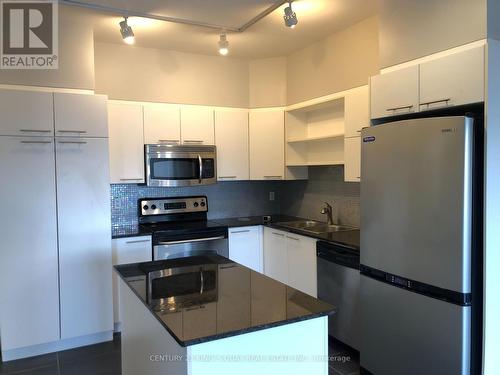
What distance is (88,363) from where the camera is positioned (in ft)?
10.0

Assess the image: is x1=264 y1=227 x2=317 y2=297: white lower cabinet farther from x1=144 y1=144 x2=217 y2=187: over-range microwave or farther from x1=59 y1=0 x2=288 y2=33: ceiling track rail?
x1=59 y1=0 x2=288 y2=33: ceiling track rail

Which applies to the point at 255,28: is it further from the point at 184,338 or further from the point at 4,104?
the point at 184,338

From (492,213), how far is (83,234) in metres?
2.95

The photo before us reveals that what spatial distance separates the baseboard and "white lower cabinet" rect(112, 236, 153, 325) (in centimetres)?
19

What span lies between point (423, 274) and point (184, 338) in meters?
1.50

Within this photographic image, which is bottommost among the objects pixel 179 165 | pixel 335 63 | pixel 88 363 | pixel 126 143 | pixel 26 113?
pixel 88 363

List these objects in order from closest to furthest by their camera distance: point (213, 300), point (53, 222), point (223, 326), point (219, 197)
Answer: point (223, 326) < point (213, 300) < point (53, 222) < point (219, 197)

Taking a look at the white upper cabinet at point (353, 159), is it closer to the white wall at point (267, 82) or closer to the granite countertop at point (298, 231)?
the granite countertop at point (298, 231)

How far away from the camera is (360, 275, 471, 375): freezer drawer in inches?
81.9

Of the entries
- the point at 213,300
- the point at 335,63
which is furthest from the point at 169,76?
the point at 213,300

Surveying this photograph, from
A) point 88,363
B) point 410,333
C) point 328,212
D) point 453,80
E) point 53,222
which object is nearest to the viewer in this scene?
point 453,80

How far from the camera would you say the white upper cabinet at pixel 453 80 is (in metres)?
2.06

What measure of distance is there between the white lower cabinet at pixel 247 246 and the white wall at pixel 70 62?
1971 mm

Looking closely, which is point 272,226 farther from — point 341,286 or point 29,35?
point 29,35
